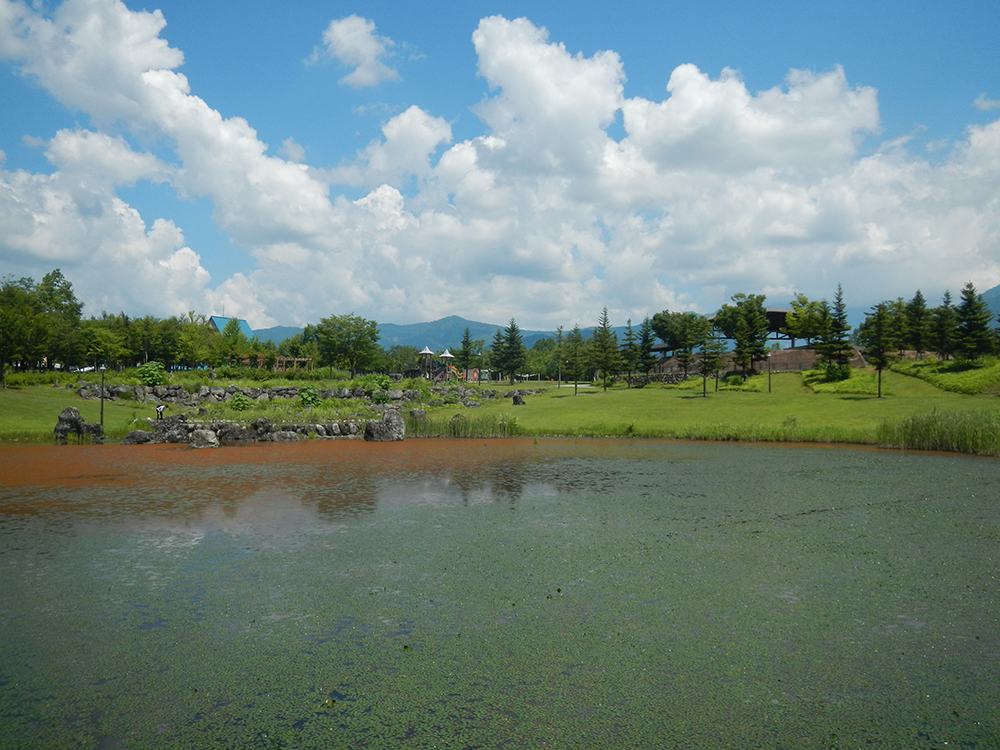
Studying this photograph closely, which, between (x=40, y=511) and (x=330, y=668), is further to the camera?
(x=40, y=511)

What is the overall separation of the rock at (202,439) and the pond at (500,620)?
8.55 meters

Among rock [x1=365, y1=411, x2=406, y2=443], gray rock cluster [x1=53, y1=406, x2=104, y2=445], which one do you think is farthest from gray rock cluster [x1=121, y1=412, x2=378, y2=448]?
gray rock cluster [x1=53, y1=406, x2=104, y2=445]

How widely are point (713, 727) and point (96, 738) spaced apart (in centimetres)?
398

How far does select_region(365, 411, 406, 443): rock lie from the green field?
1.39 metres

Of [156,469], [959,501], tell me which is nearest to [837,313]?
[959,501]

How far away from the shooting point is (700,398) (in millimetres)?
40188

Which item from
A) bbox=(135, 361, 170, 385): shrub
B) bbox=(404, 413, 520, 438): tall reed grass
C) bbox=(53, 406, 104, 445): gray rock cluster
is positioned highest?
bbox=(135, 361, 170, 385): shrub

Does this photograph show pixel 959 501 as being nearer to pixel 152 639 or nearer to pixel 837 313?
pixel 152 639

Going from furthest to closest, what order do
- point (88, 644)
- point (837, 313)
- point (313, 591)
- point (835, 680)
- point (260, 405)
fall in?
point (837, 313) → point (260, 405) → point (313, 591) → point (88, 644) → point (835, 680)

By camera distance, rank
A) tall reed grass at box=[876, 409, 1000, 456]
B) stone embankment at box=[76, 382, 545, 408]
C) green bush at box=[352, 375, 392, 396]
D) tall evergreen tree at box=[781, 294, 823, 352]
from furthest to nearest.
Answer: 1. tall evergreen tree at box=[781, 294, 823, 352]
2. green bush at box=[352, 375, 392, 396]
3. stone embankment at box=[76, 382, 545, 408]
4. tall reed grass at box=[876, 409, 1000, 456]

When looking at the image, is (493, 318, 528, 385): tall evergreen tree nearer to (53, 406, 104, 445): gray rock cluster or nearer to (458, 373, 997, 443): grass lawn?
(458, 373, 997, 443): grass lawn

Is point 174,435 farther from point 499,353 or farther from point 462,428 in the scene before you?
point 499,353

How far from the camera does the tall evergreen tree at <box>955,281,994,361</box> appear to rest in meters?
41.6

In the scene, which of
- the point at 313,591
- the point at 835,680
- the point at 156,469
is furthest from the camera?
the point at 156,469
